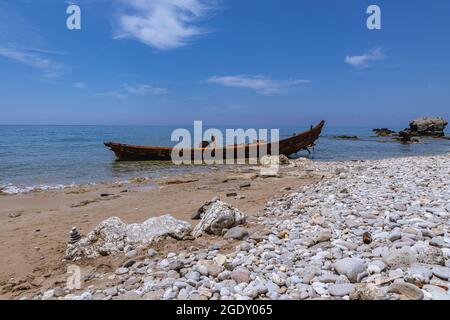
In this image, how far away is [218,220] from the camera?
5.25 meters

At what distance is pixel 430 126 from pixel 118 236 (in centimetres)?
5723

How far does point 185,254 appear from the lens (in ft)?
14.3

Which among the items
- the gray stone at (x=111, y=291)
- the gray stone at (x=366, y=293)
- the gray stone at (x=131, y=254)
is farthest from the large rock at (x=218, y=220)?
the gray stone at (x=366, y=293)

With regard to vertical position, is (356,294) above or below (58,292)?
above

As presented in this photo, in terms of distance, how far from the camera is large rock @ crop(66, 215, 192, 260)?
481 centimetres

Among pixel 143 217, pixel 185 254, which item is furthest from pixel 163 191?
pixel 185 254

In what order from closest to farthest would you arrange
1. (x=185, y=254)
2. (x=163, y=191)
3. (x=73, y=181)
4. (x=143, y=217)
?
(x=185, y=254) < (x=143, y=217) < (x=163, y=191) < (x=73, y=181)

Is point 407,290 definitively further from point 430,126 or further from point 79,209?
point 430,126

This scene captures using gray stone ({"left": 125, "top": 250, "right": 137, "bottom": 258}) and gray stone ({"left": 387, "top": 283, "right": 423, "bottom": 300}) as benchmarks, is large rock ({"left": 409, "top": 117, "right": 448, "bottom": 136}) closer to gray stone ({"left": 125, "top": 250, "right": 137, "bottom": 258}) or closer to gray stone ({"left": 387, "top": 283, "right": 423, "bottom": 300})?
gray stone ({"left": 387, "top": 283, "right": 423, "bottom": 300})

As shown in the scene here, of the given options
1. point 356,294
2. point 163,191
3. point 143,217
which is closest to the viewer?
point 356,294

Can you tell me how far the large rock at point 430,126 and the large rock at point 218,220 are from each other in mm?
55262

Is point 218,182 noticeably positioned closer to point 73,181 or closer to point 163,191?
point 163,191
